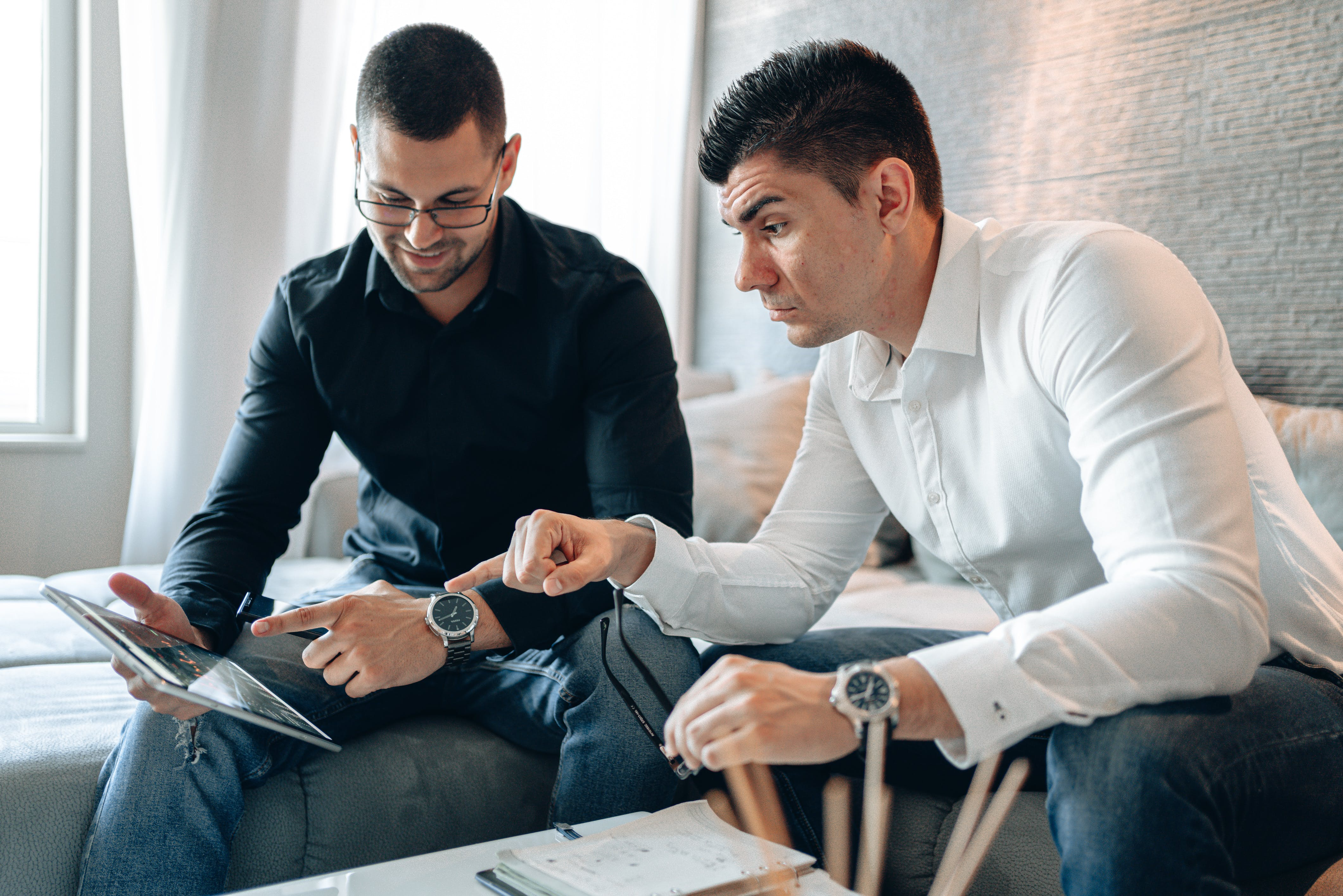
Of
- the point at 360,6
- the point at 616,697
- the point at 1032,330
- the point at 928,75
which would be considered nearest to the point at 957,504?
the point at 1032,330

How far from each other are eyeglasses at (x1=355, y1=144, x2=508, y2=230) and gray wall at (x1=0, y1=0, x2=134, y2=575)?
→ 47.4 inches

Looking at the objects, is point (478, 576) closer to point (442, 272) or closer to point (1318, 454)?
point (442, 272)

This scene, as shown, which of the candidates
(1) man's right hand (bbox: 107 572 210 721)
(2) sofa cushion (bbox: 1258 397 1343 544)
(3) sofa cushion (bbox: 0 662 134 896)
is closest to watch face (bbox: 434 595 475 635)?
(1) man's right hand (bbox: 107 572 210 721)

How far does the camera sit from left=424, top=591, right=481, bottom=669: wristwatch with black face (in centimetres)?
114

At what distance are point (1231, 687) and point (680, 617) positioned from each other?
1.89ft

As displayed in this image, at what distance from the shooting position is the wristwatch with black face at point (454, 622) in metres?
1.14

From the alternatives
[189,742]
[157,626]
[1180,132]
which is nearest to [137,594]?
[157,626]

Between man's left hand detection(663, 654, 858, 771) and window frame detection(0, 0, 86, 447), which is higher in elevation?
window frame detection(0, 0, 86, 447)

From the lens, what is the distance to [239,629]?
1.23 meters

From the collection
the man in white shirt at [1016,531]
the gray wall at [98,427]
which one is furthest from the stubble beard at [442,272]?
the gray wall at [98,427]

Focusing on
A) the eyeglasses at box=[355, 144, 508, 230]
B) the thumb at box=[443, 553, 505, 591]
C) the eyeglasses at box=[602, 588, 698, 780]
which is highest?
the eyeglasses at box=[355, 144, 508, 230]

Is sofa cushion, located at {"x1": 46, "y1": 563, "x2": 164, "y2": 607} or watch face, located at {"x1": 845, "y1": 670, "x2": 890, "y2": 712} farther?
sofa cushion, located at {"x1": 46, "y1": 563, "x2": 164, "y2": 607}

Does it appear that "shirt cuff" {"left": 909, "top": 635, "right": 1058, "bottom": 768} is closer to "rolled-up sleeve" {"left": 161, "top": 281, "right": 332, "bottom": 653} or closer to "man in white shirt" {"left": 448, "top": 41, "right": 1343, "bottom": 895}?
"man in white shirt" {"left": 448, "top": 41, "right": 1343, "bottom": 895}

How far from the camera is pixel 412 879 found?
0.79 m
